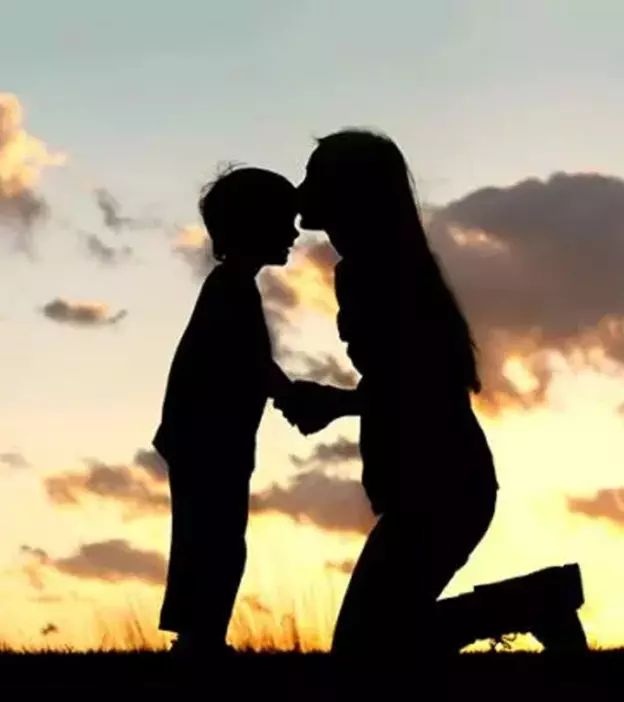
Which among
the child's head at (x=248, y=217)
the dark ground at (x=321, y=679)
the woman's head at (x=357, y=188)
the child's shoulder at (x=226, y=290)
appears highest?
the child's head at (x=248, y=217)

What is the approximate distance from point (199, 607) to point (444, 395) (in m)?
2.85

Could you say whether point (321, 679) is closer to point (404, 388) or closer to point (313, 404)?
point (313, 404)

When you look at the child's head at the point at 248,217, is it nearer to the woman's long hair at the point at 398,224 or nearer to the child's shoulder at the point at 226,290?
the child's shoulder at the point at 226,290

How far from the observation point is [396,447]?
7.64 metres

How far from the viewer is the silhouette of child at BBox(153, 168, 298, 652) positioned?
33.1ft

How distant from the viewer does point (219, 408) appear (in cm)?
1016

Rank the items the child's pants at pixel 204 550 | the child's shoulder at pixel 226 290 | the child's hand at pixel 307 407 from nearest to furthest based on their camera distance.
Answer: the child's hand at pixel 307 407, the child's pants at pixel 204 550, the child's shoulder at pixel 226 290

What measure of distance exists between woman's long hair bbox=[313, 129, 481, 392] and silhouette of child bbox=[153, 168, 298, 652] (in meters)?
2.29

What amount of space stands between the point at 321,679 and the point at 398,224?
2.23 metres

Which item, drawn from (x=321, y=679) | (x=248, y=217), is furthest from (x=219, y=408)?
(x=321, y=679)

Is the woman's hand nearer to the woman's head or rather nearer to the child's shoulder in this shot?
the woman's head

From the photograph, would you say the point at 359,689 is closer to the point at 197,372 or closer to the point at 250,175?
the point at 197,372

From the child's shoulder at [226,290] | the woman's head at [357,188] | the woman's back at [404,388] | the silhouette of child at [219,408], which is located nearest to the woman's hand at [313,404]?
the woman's back at [404,388]

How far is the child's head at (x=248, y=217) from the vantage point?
33.7 ft
